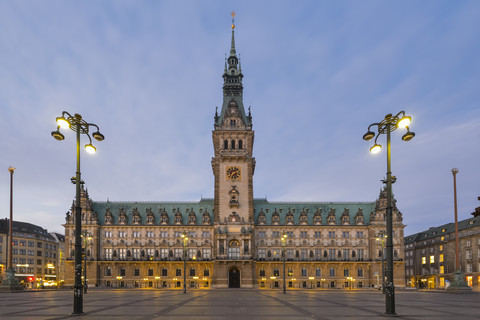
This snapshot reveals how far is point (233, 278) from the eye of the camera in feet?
353

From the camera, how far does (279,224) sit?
116 m

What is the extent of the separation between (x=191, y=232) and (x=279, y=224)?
24720mm

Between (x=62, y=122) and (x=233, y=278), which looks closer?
(x=62, y=122)

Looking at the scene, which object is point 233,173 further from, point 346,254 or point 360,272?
point 360,272

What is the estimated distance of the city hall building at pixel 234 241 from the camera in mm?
109688

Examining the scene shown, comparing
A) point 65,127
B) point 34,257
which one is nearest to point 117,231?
point 34,257

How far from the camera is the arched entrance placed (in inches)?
4203

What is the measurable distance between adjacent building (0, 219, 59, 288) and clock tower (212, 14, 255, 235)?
75.5 metres

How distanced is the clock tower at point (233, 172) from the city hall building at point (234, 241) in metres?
0.26

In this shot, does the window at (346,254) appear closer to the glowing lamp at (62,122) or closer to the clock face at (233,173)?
the clock face at (233,173)

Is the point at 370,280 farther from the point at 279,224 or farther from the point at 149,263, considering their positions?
the point at 149,263

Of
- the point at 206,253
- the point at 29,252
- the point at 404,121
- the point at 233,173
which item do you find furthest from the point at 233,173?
the point at 29,252

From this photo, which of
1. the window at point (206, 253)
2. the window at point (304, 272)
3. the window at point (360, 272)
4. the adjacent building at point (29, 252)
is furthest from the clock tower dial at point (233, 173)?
the adjacent building at point (29, 252)

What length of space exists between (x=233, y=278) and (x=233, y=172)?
27.6 meters
